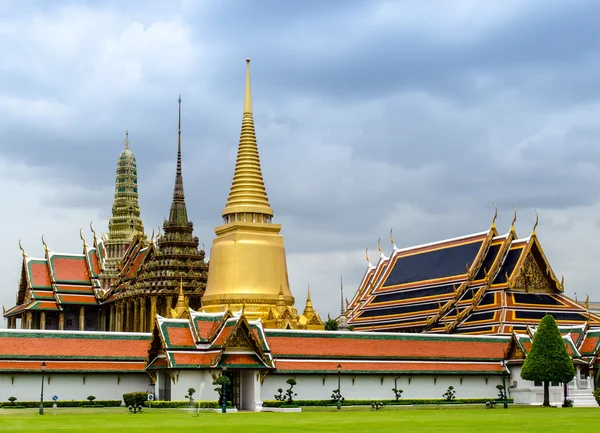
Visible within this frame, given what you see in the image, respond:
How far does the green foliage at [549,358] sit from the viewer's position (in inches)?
1672

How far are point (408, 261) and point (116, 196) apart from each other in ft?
133

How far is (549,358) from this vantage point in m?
42.6

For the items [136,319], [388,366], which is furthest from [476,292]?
[136,319]

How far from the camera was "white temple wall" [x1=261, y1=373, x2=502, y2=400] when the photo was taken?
42750 millimetres

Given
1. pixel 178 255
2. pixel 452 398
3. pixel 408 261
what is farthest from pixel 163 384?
pixel 178 255

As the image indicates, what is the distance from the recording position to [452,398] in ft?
152

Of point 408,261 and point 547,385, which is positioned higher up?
point 408,261

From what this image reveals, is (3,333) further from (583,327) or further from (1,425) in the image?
(583,327)

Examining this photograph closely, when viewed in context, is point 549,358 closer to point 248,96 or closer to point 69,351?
point 69,351

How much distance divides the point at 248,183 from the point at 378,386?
→ 17.0m

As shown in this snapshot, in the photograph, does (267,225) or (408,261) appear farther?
(408,261)

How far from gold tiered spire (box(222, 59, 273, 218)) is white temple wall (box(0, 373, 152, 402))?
15695 millimetres

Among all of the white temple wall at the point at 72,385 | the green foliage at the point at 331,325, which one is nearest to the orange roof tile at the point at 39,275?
the green foliage at the point at 331,325

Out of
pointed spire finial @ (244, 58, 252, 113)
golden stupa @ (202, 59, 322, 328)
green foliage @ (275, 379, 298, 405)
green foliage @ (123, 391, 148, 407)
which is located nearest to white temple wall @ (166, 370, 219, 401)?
green foliage @ (275, 379, 298, 405)
